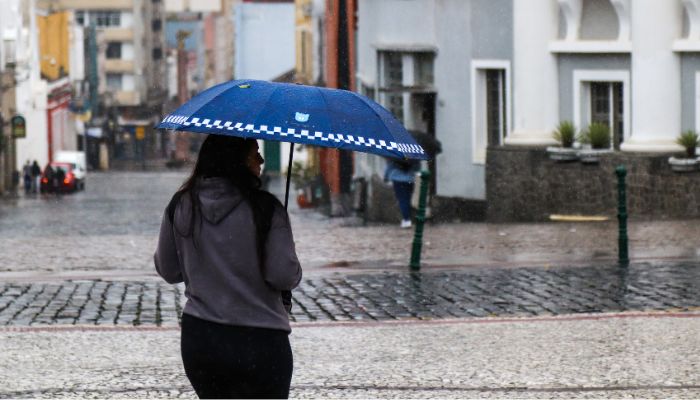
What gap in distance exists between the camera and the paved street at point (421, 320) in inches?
350

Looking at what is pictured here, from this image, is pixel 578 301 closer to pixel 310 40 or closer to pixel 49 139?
pixel 310 40

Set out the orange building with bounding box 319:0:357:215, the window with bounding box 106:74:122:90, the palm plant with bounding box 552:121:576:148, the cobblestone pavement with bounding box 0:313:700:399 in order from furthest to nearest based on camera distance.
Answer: the window with bounding box 106:74:122:90
the orange building with bounding box 319:0:357:215
the palm plant with bounding box 552:121:576:148
the cobblestone pavement with bounding box 0:313:700:399

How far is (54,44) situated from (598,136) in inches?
2707

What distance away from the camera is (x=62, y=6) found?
380ft

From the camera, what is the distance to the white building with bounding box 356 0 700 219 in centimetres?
2297

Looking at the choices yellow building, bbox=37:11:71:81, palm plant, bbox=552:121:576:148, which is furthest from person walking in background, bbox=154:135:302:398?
yellow building, bbox=37:11:71:81

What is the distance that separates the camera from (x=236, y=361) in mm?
5496

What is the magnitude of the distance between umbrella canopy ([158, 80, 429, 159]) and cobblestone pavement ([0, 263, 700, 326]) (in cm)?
570

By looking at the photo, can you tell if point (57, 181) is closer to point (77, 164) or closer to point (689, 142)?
point (77, 164)

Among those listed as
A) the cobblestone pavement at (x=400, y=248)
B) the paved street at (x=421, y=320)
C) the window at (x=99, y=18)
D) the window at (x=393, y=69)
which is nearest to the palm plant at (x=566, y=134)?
the cobblestone pavement at (x=400, y=248)

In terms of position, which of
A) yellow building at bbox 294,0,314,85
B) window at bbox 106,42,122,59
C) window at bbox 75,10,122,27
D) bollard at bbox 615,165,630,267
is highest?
window at bbox 75,10,122,27

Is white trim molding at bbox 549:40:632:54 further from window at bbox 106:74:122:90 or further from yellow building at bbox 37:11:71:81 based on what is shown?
window at bbox 106:74:122:90

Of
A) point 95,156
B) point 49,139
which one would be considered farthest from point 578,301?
point 95,156

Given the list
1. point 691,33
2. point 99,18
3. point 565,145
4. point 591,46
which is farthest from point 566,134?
point 99,18
